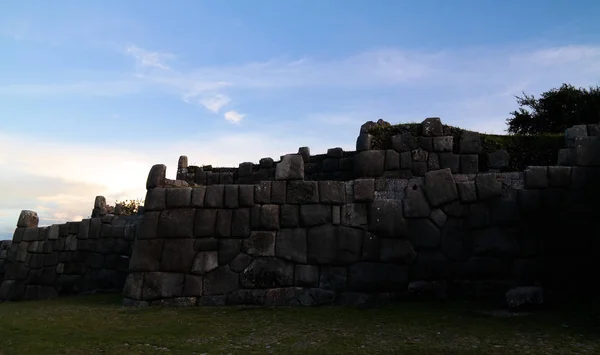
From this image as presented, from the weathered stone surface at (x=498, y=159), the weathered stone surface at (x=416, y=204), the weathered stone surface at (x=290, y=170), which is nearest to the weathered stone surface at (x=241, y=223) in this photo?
the weathered stone surface at (x=290, y=170)

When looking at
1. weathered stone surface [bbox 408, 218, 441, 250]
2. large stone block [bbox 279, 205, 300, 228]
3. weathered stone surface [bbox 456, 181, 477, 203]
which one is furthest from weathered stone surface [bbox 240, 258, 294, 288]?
weathered stone surface [bbox 456, 181, 477, 203]

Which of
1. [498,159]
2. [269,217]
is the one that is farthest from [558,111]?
[269,217]

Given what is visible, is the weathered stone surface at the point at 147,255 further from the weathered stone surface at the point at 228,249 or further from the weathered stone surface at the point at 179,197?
the weathered stone surface at the point at 228,249

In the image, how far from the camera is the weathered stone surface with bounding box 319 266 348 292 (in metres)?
8.55

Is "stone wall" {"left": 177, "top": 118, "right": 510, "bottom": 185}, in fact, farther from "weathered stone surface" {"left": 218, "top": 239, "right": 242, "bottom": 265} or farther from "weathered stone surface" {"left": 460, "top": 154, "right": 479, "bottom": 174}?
"weathered stone surface" {"left": 218, "top": 239, "right": 242, "bottom": 265}

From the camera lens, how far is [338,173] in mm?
14062

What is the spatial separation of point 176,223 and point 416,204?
4432 millimetres

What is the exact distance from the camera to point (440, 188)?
872 cm

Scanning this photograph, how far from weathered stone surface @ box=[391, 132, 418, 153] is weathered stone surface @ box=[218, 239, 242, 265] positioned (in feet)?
17.9

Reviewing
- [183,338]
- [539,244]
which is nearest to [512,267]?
[539,244]

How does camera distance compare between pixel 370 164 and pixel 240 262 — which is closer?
pixel 240 262

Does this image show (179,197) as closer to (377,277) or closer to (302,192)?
(302,192)

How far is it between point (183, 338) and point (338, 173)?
28.4ft

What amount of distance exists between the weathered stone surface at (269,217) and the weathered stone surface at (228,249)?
56 cm
